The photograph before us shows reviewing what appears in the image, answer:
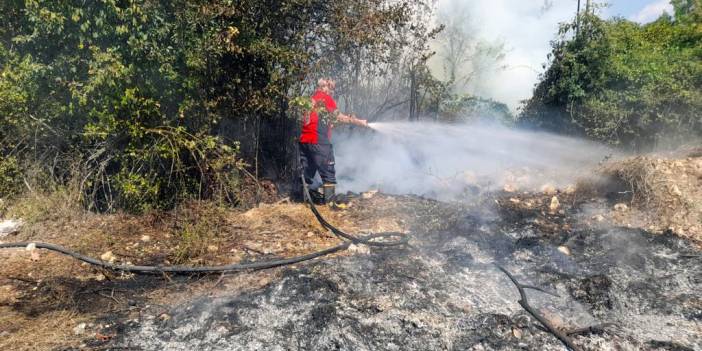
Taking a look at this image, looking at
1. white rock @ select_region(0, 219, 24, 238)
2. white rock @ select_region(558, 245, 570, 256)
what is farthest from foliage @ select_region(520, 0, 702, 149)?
white rock @ select_region(0, 219, 24, 238)

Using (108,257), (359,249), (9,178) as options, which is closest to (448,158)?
(359,249)

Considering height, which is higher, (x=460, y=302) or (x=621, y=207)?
(x=621, y=207)

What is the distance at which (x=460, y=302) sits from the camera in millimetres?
4227

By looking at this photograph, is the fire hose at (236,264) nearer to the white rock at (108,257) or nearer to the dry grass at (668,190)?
the white rock at (108,257)

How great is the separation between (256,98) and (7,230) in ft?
10.8

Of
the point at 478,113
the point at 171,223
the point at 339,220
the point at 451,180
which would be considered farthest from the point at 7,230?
the point at 478,113

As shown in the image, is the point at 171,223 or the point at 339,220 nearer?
the point at 171,223

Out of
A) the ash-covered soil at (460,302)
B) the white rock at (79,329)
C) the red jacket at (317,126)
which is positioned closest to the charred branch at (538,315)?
the ash-covered soil at (460,302)

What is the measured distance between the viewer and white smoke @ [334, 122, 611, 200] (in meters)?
8.09

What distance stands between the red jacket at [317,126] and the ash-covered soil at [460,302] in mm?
2076

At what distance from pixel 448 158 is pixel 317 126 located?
3553mm

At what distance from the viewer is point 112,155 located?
5.85 m

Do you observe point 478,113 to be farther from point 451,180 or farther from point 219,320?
point 219,320

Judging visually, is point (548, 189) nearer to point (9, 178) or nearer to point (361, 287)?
point (361, 287)
